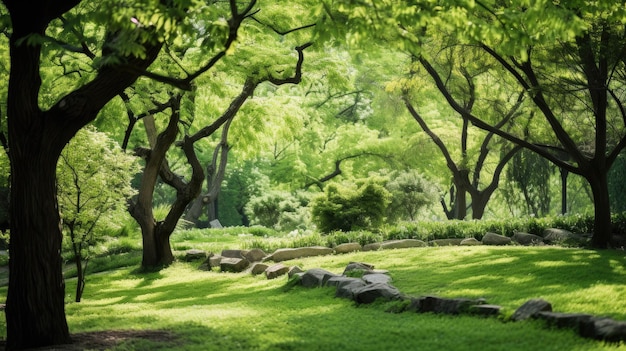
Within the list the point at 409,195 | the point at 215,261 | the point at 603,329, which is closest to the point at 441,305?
the point at 603,329

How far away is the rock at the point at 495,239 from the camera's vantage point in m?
17.0

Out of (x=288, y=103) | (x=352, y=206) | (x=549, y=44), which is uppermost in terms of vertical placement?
(x=288, y=103)

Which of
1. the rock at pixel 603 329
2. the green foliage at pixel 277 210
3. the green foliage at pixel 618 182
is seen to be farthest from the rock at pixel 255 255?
the green foliage at pixel 618 182

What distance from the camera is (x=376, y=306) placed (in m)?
9.56

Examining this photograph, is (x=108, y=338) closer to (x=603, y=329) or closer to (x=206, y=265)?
(x=603, y=329)

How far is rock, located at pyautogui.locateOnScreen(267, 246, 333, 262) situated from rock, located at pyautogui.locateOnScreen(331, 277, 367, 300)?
7.01m

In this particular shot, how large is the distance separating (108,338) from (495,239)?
11280 millimetres

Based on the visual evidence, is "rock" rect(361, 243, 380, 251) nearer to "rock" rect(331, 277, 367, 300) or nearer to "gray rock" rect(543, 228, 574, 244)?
"gray rock" rect(543, 228, 574, 244)

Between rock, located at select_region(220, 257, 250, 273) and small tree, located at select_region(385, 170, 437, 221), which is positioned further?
small tree, located at select_region(385, 170, 437, 221)

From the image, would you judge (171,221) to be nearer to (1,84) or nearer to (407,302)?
(1,84)

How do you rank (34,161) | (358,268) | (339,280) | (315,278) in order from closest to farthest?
(34,161) < (339,280) < (315,278) < (358,268)

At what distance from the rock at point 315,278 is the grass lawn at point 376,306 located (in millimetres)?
265

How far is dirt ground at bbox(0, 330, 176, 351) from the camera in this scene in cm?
738

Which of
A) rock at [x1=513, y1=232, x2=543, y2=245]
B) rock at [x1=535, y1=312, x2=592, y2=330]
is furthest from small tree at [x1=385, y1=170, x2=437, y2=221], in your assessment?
rock at [x1=535, y1=312, x2=592, y2=330]
